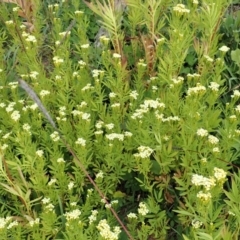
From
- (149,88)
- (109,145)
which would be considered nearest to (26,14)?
(149,88)

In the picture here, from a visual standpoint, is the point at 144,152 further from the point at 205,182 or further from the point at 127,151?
the point at 205,182

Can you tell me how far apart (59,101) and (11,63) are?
2.84 ft

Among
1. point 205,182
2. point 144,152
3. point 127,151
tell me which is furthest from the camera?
point 127,151

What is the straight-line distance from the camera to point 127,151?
2.26 meters

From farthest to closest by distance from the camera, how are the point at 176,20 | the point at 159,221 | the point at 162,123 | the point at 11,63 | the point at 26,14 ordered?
the point at 11,63, the point at 26,14, the point at 176,20, the point at 162,123, the point at 159,221

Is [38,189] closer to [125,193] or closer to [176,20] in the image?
[125,193]

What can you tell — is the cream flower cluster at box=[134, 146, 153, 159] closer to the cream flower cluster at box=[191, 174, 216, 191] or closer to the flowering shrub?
the flowering shrub

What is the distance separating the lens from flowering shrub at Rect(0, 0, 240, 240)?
1.99 m

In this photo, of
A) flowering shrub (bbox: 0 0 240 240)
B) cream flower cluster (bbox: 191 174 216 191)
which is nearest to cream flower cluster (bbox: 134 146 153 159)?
flowering shrub (bbox: 0 0 240 240)

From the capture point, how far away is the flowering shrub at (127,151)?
6.54 ft

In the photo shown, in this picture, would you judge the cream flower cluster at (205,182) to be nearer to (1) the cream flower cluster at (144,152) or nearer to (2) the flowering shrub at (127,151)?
(2) the flowering shrub at (127,151)

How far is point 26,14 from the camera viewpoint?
3.00 meters

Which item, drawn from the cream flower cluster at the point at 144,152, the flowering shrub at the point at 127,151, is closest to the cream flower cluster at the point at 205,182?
the flowering shrub at the point at 127,151

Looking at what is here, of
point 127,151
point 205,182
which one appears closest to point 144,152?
point 127,151
